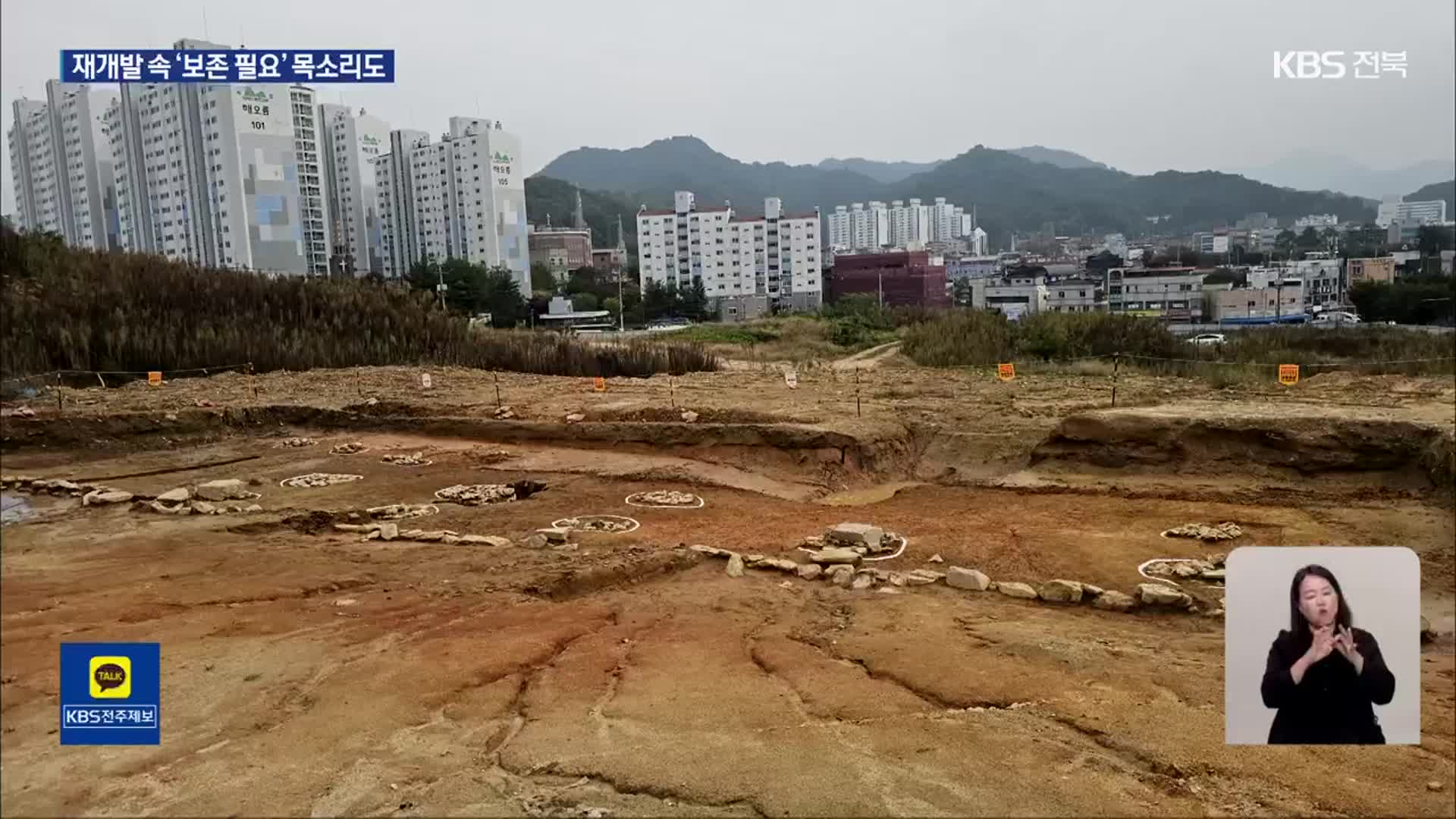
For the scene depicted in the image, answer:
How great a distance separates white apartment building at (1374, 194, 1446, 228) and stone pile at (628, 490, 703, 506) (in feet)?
20.5

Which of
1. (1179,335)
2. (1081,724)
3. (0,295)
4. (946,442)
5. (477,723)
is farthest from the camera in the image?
(946,442)

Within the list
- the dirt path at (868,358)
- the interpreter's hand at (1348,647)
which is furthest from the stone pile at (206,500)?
the dirt path at (868,358)

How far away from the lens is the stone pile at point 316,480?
28.6 feet

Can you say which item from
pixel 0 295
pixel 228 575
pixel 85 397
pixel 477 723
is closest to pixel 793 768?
pixel 477 723

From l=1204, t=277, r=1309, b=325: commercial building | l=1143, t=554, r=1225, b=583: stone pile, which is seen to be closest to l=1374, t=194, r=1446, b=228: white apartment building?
l=1204, t=277, r=1309, b=325: commercial building

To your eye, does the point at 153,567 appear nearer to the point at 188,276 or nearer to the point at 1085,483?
the point at 188,276

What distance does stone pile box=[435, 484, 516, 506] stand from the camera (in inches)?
338

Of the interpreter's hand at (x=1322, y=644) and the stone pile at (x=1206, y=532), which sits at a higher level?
the interpreter's hand at (x=1322, y=644)

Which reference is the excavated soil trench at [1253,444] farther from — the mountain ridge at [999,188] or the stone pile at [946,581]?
the stone pile at [946,581]

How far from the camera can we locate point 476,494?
883 cm

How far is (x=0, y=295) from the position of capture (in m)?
2.99

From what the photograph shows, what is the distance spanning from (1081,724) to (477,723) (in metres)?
2.68

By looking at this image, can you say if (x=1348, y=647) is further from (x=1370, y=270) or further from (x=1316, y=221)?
(x=1316, y=221)

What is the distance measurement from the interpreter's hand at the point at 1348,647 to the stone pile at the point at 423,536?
5.65 m
